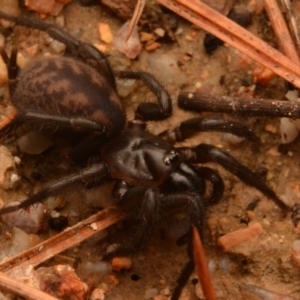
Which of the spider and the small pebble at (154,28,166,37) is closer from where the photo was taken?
the spider

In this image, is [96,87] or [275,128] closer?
[96,87]

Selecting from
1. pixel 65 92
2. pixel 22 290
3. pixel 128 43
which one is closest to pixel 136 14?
pixel 128 43

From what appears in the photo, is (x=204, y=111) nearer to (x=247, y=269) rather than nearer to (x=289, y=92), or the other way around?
(x=289, y=92)

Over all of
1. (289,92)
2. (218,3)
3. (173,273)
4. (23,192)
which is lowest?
(173,273)

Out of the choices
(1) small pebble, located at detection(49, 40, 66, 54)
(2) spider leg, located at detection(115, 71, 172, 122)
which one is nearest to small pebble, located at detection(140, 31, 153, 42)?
(2) spider leg, located at detection(115, 71, 172, 122)

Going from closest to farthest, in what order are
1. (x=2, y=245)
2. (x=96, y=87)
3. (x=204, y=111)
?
(x=2, y=245), (x=96, y=87), (x=204, y=111)

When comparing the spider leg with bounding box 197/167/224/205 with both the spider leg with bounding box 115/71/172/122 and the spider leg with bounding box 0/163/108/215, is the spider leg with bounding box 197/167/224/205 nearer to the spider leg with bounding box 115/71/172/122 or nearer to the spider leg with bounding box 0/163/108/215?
the spider leg with bounding box 115/71/172/122

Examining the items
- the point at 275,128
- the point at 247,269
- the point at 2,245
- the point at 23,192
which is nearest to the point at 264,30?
the point at 275,128
